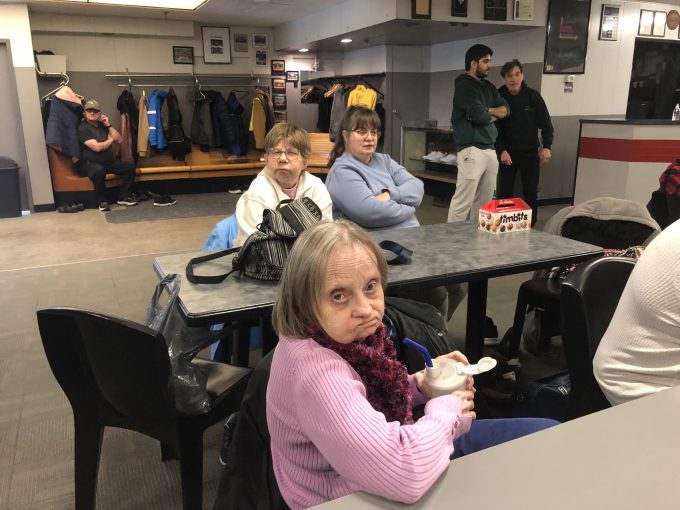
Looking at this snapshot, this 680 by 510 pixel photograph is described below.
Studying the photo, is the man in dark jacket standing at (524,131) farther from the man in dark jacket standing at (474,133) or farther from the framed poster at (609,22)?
the framed poster at (609,22)

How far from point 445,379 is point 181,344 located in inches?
38.2

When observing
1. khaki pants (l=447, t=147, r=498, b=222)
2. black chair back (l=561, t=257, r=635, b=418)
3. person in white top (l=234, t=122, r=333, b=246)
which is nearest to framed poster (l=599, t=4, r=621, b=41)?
khaki pants (l=447, t=147, r=498, b=222)

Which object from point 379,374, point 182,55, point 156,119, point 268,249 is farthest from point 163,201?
point 379,374

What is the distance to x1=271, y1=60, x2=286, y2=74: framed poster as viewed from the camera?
30.1 ft

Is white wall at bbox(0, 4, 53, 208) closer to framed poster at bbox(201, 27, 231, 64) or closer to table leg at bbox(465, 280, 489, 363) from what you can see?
framed poster at bbox(201, 27, 231, 64)

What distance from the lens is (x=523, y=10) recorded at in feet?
20.1

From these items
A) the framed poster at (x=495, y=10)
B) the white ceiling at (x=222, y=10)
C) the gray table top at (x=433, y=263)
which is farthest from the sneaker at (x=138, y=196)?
the gray table top at (x=433, y=263)

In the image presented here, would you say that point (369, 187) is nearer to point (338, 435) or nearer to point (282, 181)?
point (282, 181)

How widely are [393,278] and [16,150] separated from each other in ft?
23.0

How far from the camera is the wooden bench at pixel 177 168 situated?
7.24 meters

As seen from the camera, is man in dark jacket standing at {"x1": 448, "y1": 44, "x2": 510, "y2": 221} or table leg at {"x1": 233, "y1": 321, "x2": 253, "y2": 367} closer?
table leg at {"x1": 233, "y1": 321, "x2": 253, "y2": 367}

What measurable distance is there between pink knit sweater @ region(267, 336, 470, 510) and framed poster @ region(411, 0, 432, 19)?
213 inches

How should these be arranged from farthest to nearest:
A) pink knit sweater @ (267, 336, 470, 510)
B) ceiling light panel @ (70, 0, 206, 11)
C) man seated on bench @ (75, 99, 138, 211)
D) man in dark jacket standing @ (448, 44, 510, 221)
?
man seated on bench @ (75, 99, 138, 211) < ceiling light panel @ (70, 0, 206, 11) < man in dark jacket standing @ (448, 44, 510, 221) < pink knit sweater @ (267, 336, 470, 510)

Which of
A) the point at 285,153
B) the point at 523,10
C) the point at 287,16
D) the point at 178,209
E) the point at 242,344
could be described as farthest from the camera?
the point at 287,16
